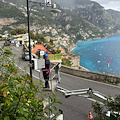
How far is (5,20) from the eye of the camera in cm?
12600

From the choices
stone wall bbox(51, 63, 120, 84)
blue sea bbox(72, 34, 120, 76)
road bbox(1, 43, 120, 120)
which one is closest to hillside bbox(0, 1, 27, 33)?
blue sea bbox(72, 34, 120, 76)

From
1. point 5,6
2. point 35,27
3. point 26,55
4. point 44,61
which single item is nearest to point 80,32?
point 35,27

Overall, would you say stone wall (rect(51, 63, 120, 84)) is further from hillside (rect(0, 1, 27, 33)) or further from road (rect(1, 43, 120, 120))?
hillside (rect(0, 1, 27, 33))

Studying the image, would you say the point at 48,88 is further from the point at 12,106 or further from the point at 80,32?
the point at 80,32

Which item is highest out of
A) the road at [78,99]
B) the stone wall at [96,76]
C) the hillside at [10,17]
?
the hillside at [10,17]

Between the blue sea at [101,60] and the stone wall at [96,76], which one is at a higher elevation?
the stone wall at [96,76]

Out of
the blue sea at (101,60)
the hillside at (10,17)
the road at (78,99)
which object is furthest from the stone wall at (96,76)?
the hillside at (10,17)

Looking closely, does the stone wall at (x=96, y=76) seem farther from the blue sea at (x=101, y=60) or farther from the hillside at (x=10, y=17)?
the hillside at (x=10, y=17)

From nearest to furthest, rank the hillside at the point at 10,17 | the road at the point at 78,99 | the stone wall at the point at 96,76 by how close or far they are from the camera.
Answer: the road at the point at 78,99, the stone wall at the point at 96,76, the hillside at the point at 10,17

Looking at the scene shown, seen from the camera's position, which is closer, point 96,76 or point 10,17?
point 96,76

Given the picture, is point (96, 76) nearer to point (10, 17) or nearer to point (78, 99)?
point (78, 99)

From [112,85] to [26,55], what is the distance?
12.5 m

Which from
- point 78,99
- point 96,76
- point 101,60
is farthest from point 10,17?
point 78,99

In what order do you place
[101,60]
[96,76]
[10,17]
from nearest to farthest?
[96,76]
[101,60]
[10,17]
